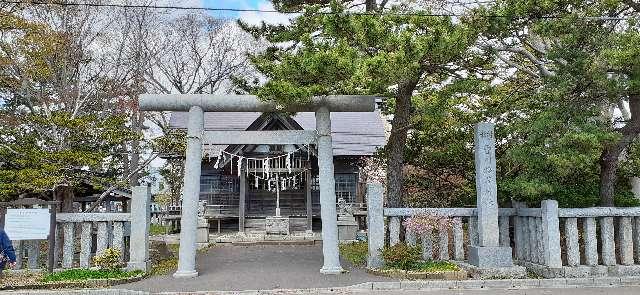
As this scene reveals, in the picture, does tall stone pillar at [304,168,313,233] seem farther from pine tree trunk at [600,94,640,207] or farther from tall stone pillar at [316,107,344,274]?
pine tree trunk at [600,94,640,207]

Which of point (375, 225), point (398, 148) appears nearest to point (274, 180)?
point (398, 148)

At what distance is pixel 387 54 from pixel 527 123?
3910mm

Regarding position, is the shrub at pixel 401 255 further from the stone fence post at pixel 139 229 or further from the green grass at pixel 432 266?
the stone fence post at pixel 139 229

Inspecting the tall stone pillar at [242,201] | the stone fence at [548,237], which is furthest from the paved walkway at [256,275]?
the tall stone pillar at [242,201]

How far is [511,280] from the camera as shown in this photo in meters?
9.61

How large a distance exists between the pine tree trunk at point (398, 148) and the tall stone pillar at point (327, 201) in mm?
2036

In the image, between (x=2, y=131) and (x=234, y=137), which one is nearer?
(x=234, y=137)

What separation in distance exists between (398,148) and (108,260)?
7522 millimetres

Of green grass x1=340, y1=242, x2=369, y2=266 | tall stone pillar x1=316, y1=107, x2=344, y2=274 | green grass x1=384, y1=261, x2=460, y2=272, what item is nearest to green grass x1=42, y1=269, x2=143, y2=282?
tall stone pillar x1=316, y1=107, x2=344, y2=274

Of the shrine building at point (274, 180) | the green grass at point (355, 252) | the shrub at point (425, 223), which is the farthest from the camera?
the shrine building at point (274, 180)

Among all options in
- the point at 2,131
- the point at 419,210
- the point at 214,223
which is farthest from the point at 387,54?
the point at 214,223

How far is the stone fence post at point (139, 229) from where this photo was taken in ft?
36.5

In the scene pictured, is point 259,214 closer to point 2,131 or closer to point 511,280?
point 2,131

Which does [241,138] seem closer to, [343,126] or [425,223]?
[425,223]
